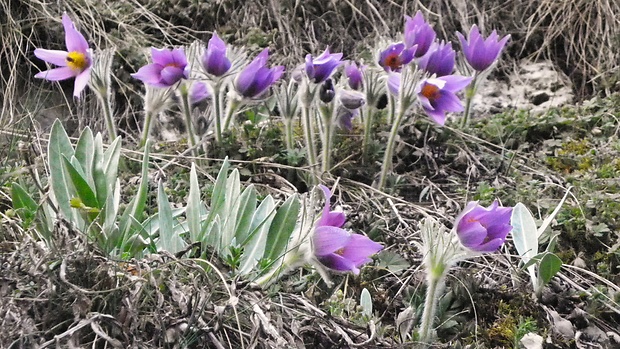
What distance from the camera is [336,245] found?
114cm

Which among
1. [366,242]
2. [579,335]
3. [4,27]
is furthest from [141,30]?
[579,335]

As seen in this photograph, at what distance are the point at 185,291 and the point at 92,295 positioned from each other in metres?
0.14

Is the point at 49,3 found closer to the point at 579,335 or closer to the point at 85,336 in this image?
the point at 85,336

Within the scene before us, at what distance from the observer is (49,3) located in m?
2.65

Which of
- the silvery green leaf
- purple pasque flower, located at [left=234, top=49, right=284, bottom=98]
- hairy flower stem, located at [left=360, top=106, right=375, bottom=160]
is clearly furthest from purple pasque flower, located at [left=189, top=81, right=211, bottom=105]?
the silvery green leaf

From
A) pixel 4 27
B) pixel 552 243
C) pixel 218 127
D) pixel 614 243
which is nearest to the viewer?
pixel 552 243

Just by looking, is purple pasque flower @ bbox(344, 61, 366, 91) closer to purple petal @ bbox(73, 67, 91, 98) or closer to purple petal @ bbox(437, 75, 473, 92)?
purple petal @ bbox(437, 75, 473, 92)

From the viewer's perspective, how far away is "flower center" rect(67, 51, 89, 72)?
1719 mm

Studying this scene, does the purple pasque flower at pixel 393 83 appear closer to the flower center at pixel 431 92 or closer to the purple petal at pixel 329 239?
the flower center at pixel 431 92

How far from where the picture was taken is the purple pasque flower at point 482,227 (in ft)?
3.76

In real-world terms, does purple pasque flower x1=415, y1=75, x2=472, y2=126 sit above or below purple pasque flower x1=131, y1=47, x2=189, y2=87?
below

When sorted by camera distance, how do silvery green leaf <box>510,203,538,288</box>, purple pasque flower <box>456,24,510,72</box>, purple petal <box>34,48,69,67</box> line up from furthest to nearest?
purple pasque flower <box>456,24,510,72</box>
purple petal <box>34,48,69,67</box>
silvery green leaf <box>510,203,538,288</box>

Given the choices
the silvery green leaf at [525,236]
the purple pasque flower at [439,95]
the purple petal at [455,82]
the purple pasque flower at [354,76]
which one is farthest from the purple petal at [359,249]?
the purple pasque flower at [354,76]

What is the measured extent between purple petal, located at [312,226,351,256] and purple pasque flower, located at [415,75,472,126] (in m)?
0.62
